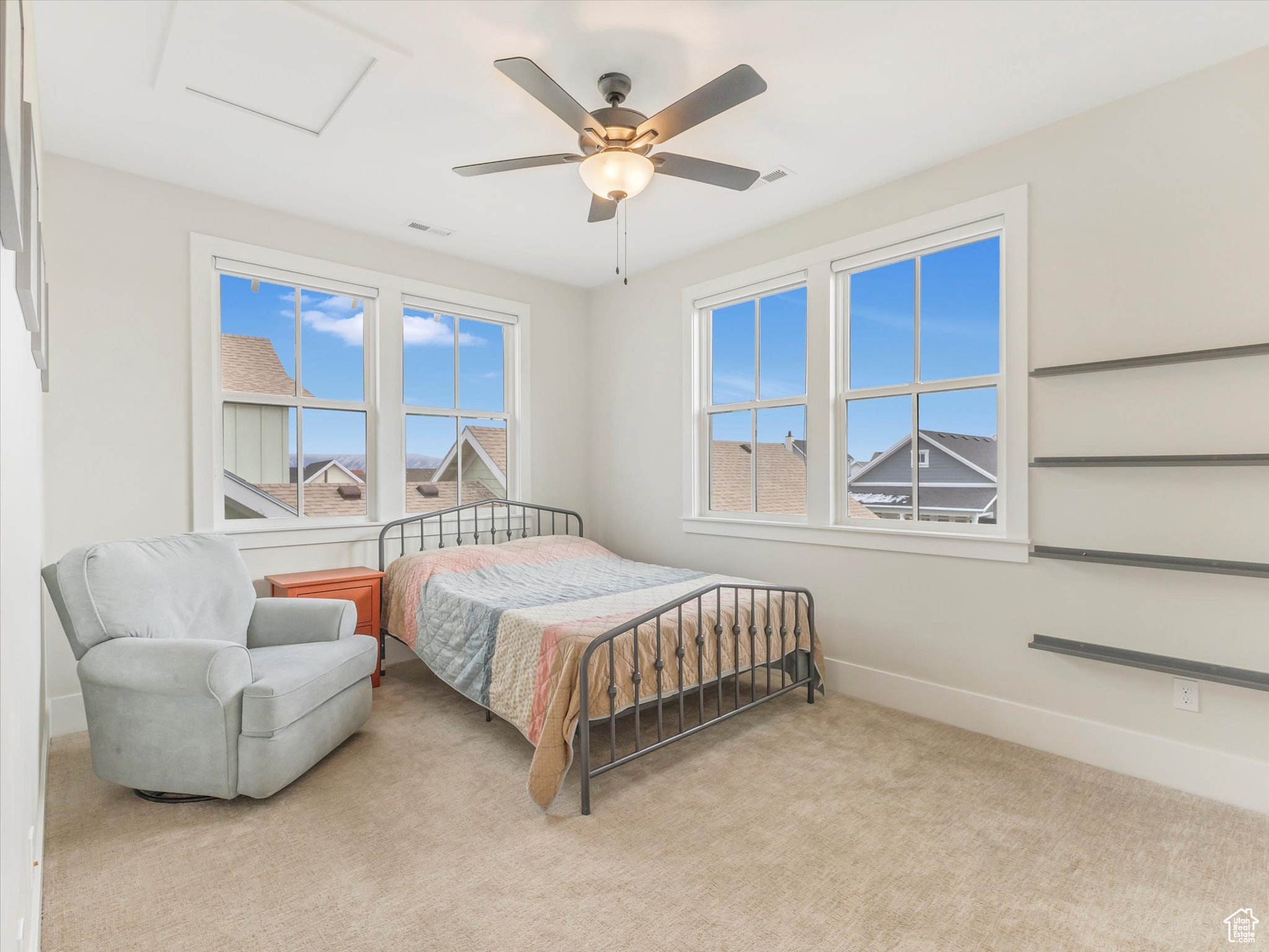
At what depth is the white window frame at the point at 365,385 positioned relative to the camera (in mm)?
3439

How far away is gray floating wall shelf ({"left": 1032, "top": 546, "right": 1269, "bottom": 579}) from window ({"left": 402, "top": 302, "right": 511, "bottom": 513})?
140 inches

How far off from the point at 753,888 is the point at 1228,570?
2.08 metres

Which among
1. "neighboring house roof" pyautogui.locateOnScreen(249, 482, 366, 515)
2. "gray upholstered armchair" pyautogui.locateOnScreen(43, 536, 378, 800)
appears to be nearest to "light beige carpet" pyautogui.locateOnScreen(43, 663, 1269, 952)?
"gray upholstered armchair" pyautogui.locateOnScreen(43, 536, 378, 800)

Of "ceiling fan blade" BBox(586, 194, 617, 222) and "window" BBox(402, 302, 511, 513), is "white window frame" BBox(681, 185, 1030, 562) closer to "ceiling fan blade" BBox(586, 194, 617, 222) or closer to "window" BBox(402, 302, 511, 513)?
"ceiling fan blade" BBox(586, 194, 617, 222)

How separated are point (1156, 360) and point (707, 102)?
201 centimetres

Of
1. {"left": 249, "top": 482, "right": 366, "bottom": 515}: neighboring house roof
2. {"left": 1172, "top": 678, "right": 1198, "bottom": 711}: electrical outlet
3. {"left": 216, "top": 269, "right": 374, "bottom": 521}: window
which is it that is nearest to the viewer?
{"left": 1172, "top": 678, "right": 1198, "bottom": 711}: electrical outlet

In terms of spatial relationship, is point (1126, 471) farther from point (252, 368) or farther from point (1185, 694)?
point (252, 368)

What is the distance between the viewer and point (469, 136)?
9.49 ft

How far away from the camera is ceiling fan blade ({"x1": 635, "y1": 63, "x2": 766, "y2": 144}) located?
196 centimetres

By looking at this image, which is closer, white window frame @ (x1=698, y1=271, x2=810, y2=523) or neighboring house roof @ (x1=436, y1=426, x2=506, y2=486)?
white window frame @ (x1=698, y1=271, x2=810, y2=523)

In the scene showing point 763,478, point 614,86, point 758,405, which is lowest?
point 763,478

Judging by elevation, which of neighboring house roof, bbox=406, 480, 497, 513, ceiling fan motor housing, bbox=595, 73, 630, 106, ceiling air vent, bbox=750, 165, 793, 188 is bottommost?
neighboring house roof, bbox=406, 480, 497, 513

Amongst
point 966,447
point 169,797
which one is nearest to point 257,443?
point 169,797

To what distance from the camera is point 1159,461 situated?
97.5 inches
